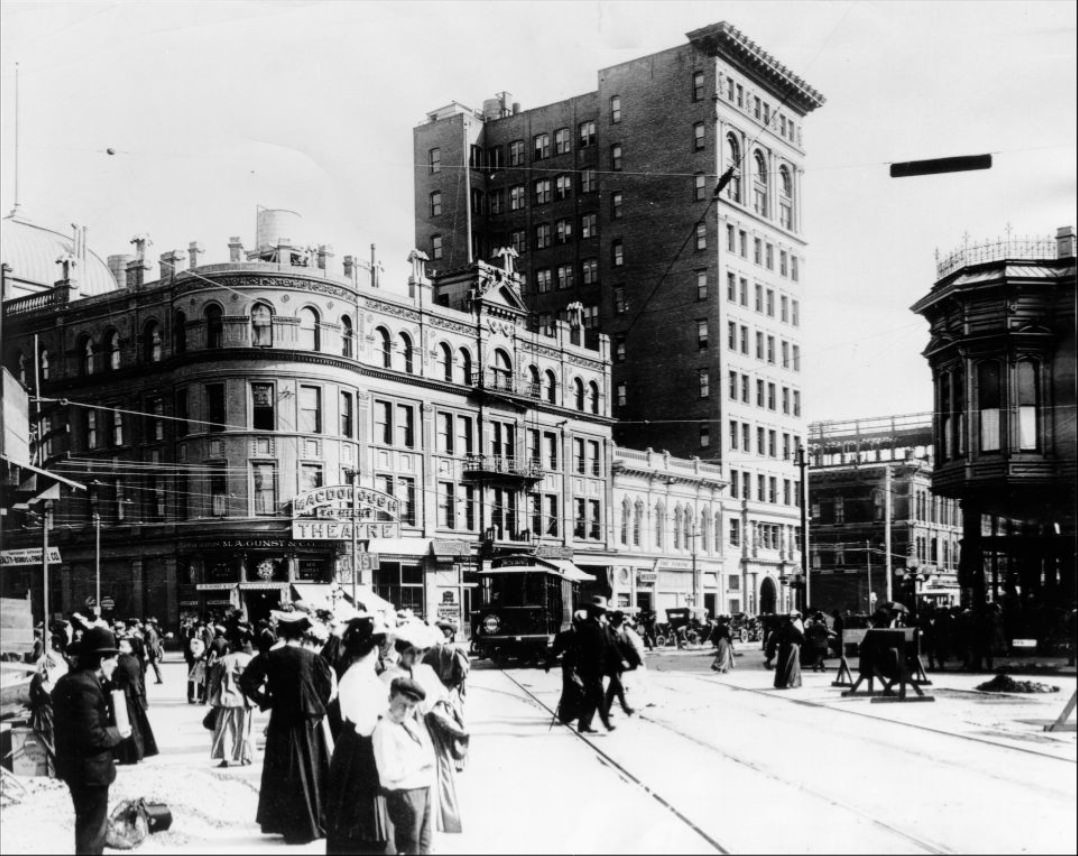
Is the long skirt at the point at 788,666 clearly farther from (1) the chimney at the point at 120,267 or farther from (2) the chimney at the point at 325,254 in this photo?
(1) the chimney at the point at 120,267

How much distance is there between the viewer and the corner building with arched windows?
8.53 meters

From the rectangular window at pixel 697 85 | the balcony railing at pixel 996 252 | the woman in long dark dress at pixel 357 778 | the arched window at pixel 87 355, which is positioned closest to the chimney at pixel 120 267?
the arched window at pixel 87 355

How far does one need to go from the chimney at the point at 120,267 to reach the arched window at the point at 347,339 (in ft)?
6.71

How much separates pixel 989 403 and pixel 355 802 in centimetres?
458

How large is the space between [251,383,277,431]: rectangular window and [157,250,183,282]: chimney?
1.39 meters

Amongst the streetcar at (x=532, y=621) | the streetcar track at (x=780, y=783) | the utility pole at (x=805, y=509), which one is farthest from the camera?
the streetcar at (x=532, y=621)

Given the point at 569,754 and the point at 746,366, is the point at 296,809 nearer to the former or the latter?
the point at 569,754

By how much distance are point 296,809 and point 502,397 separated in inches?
171

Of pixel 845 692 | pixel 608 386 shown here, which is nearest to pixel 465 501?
pixel 608 386

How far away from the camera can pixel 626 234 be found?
8922 millimetres

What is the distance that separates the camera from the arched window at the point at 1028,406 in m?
6.07

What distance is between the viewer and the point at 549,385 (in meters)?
10.4

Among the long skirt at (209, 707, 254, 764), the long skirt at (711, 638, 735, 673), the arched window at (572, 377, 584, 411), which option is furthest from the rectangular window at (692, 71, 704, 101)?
the long skirt at (711, 638, 735, 673)

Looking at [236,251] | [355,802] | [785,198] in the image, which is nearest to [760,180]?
[785,198]
